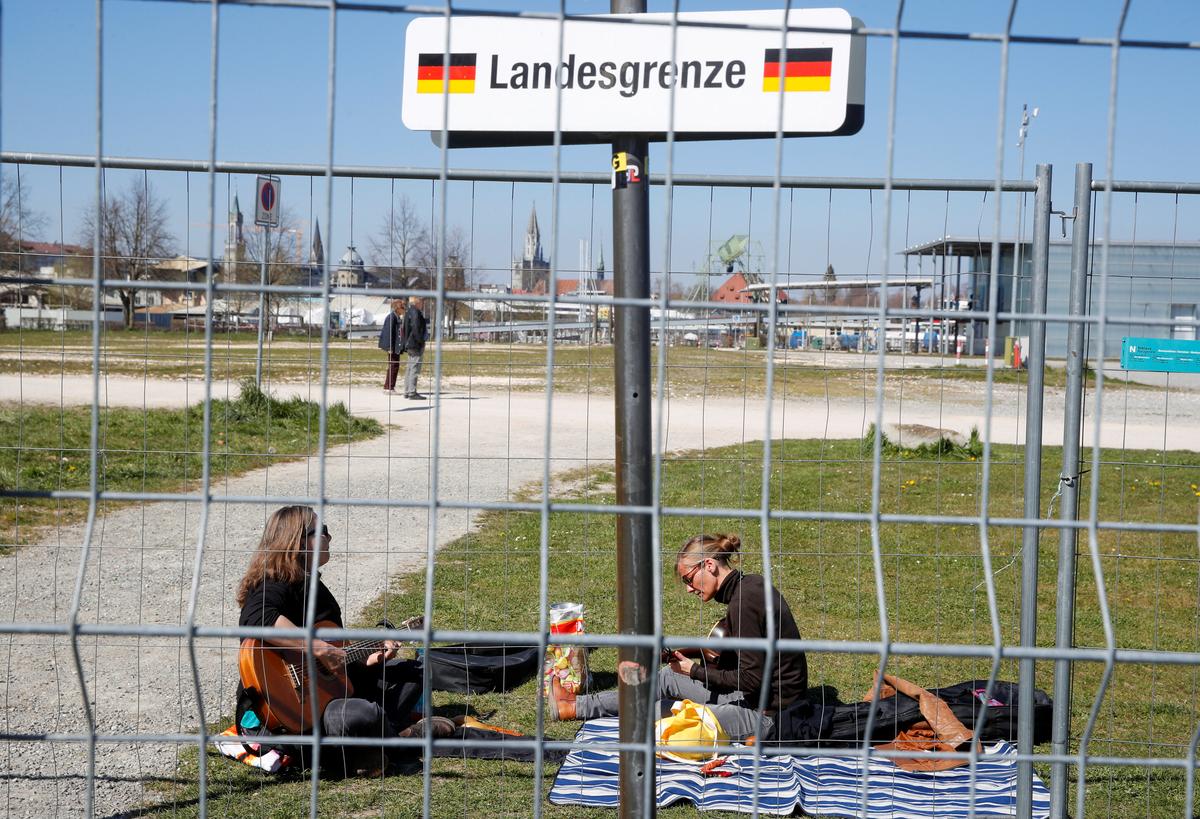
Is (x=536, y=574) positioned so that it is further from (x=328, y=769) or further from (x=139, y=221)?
(x=139, y=221)

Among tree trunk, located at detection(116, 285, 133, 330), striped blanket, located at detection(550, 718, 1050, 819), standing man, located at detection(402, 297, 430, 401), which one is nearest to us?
tree trunk, located at detection(116, 285, 133, 330)

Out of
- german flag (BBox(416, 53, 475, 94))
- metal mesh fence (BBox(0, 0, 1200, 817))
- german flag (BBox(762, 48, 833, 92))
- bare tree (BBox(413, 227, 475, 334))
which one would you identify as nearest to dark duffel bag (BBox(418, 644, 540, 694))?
metal mesh fence (BBox(0, 0, 1200, 817))

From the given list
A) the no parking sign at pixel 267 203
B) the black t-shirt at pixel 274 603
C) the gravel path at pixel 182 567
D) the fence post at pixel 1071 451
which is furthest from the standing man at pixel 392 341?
the fence post at pixel 1071 451

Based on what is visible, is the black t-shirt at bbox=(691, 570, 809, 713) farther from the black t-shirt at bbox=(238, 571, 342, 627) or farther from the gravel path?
the black t-shirt at bbox=(238, 571, 342, 627)

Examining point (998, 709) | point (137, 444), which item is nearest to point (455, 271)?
point (998, 709)

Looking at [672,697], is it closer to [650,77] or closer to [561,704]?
[561,704]

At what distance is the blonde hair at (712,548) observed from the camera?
212 inches

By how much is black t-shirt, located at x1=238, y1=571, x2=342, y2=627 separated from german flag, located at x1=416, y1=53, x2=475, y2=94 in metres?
2.58

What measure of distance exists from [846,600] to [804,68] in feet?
18.0

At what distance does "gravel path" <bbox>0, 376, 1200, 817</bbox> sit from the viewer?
4562 mm

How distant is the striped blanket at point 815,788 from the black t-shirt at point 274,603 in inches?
53.2

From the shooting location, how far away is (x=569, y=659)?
18.2 ft

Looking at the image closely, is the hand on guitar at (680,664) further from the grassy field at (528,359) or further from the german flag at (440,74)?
the german flag at (440,74)

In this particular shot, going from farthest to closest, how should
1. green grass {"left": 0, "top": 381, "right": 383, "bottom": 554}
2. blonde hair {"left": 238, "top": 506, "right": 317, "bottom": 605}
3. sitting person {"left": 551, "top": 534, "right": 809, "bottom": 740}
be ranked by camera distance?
green grass {"left": 0, "top": 381, "right": 383, "bottom": 554}, sitting person {"left": 551, "top": 534, "right": 809, "bottom": 740}, blonde hair {"left": 238, "top": 506, "right": 317, "bottom": 605}
